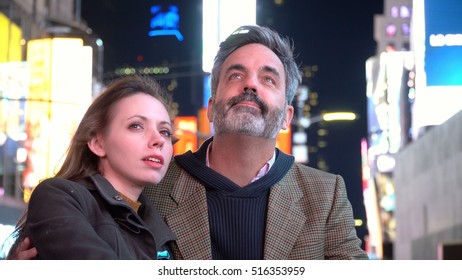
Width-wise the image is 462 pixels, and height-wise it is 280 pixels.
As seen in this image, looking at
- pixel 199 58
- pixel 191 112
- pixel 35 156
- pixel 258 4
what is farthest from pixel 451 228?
pixel 258 4

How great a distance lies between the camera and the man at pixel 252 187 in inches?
97.8

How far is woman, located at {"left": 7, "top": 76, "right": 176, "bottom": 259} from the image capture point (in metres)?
1.90

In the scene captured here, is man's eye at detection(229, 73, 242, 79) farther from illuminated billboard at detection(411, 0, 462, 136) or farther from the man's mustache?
illuminated billboard at detection(411, 0, 462, 136)

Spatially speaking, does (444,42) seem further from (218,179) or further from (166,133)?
(166,133)

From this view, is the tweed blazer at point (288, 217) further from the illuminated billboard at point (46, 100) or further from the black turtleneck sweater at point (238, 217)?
the illuminated billboard at point (46, 100)

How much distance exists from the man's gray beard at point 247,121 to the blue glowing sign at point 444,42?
1190mm

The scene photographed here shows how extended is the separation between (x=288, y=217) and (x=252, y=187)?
14cm

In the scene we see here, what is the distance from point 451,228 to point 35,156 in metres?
6.13

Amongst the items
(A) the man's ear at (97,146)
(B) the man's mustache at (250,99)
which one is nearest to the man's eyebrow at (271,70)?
(B) the man's mustache at (250,99)

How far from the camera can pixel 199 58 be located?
21.0ft

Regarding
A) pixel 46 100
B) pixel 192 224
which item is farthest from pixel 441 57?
pixel 46 100

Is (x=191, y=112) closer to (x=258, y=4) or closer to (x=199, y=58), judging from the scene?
(x=199, y=58)

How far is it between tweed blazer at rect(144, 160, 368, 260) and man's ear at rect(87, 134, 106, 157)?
0.35 metres

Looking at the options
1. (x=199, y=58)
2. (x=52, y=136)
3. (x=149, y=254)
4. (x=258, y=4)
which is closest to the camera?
(x=149, y=254)
